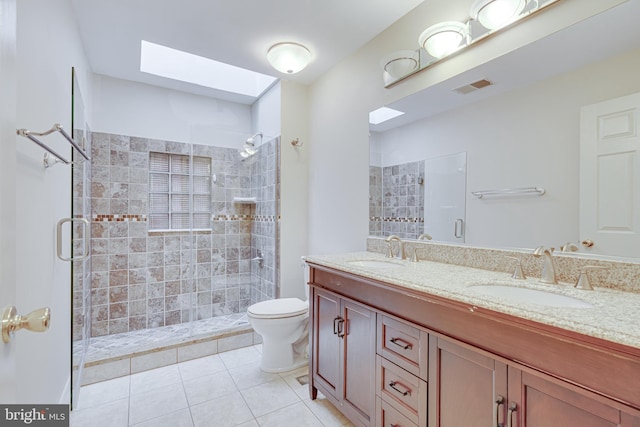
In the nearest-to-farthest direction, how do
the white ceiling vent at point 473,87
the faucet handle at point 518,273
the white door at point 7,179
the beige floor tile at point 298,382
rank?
the white door at point 7,179
the faucet handle at point 518,273
the white ceiling vent at point 473,87
the beige floor tile at point 298,382

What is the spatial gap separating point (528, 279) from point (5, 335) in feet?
5.59

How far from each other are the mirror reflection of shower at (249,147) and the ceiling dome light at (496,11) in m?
2.25

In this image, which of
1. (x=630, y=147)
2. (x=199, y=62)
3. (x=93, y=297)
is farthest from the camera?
(x=199, y=62)

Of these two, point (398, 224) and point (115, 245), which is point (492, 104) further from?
point (115, 245)

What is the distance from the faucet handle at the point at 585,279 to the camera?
1.17 m

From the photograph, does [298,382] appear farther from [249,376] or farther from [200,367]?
[200,367]

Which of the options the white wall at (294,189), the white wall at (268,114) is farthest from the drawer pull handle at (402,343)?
the white wall at (268,114)

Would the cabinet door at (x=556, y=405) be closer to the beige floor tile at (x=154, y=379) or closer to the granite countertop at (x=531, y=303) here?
the granite countertop at (x=531, y=303)

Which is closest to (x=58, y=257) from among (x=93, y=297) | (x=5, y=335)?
(x=5, y=335)

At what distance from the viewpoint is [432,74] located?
186 cm

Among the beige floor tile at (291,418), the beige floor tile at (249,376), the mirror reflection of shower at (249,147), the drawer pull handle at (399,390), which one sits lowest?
the beige floor tile at (249,376)

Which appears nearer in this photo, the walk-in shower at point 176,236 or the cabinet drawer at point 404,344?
the cabinet drawer at point 404,344

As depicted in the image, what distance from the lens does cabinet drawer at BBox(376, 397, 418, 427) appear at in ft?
4.24

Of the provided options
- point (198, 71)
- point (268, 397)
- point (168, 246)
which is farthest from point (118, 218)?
point (268, 397)
